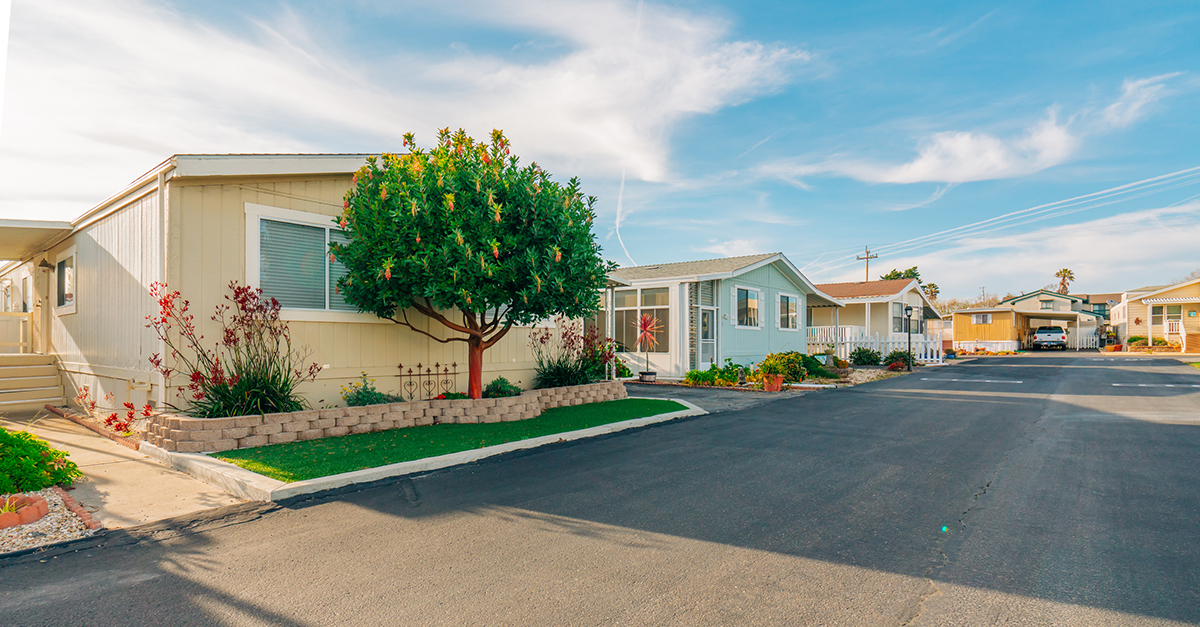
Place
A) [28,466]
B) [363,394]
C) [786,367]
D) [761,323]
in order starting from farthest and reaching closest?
[761,323] → [786,367] → [363,394] → [28,466]

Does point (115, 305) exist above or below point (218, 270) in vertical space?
below

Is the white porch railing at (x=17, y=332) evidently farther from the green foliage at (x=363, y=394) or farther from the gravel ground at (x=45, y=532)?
the gravel ground at (x=45, y=532)

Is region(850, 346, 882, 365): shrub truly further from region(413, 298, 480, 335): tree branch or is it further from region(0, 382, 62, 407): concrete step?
region(0, 382, 62, 407): concrete step

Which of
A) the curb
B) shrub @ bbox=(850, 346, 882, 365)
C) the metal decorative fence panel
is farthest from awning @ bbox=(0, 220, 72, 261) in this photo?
shrub @ bbox=(850, 346, 882, 365)

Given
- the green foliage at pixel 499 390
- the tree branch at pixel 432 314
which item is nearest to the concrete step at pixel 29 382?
the tree branch at pixel 432 314

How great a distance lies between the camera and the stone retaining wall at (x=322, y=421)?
6648mm

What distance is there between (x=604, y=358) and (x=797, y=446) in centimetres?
593

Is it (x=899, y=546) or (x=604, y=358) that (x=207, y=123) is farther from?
(x=899, y=546)

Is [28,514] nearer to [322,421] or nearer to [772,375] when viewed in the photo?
[322,421]

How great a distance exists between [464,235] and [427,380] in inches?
126

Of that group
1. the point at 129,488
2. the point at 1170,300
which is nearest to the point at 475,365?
the point at 129,488

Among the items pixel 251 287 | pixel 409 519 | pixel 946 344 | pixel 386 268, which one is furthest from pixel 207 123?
pixel 946 344

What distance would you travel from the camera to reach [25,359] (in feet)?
37.7

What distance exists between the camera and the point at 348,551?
157 inches
